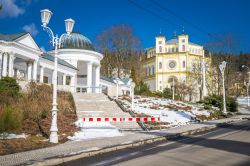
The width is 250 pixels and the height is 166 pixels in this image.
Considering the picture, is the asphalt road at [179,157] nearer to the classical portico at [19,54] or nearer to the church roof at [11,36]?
the classical portico at [19,54]

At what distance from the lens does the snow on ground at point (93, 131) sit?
15.9 meters

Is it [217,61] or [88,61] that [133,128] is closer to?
[88,61]

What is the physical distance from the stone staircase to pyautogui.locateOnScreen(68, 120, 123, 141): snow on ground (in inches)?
54.0

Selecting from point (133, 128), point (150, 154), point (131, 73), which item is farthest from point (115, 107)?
point (131, 73)

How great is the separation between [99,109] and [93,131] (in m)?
7.48

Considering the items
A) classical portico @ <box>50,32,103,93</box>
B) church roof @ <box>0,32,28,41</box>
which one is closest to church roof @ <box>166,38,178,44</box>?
classical portico @ <box>50,32,103,93</box>

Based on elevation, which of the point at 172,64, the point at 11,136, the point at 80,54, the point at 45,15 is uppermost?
the point at 172,64

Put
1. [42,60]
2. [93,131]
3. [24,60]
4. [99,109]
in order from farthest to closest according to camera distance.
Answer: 1. [42,60]
2. [24,60]
3. [99,109]
4. [93,131]

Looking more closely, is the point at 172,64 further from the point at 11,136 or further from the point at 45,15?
the point at 11,136

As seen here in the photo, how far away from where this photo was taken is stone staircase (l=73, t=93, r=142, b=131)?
68.9 ft

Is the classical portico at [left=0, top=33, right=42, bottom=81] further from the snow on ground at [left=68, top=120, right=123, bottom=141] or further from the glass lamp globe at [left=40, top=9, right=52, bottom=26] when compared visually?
the glass lamp globe at [left=40, top=9, right=52, bottom=26]

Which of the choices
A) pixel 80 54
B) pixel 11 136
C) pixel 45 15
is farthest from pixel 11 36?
pixel 11 136

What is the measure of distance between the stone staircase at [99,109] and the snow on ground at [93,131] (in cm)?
137

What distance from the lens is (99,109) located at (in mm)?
25031
